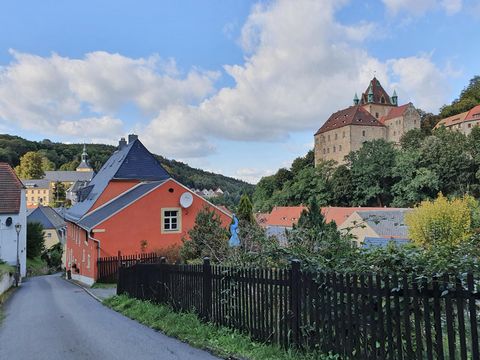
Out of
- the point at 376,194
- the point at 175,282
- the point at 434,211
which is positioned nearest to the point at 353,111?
the point at 376,194

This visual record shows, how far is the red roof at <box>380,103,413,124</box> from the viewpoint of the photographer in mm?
101275

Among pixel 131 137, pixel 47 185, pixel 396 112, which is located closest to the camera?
pixel 131 137

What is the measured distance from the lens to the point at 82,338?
819 cm

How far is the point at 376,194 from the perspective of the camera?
249 ft

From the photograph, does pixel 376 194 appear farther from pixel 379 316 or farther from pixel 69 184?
pixel 69 184

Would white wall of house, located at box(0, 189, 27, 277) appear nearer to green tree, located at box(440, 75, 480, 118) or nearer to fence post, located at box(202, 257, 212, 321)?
fence post, located at box(202, 257, 212, 321)

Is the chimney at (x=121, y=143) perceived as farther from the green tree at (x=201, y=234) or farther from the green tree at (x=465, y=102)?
the green tree at (x=465, y=102)

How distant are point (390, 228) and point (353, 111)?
60.2 m

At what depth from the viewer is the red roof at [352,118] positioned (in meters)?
102

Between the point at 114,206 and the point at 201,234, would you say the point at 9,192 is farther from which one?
the point at 201,234

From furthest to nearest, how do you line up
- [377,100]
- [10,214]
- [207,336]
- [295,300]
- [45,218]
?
[377,100], [45,218], [10,214], [207,336], [295,300]

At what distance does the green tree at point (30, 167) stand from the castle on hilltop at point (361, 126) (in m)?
91.6

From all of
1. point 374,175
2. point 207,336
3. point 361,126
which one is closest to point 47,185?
point 361,126

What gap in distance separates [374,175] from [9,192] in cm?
6197
